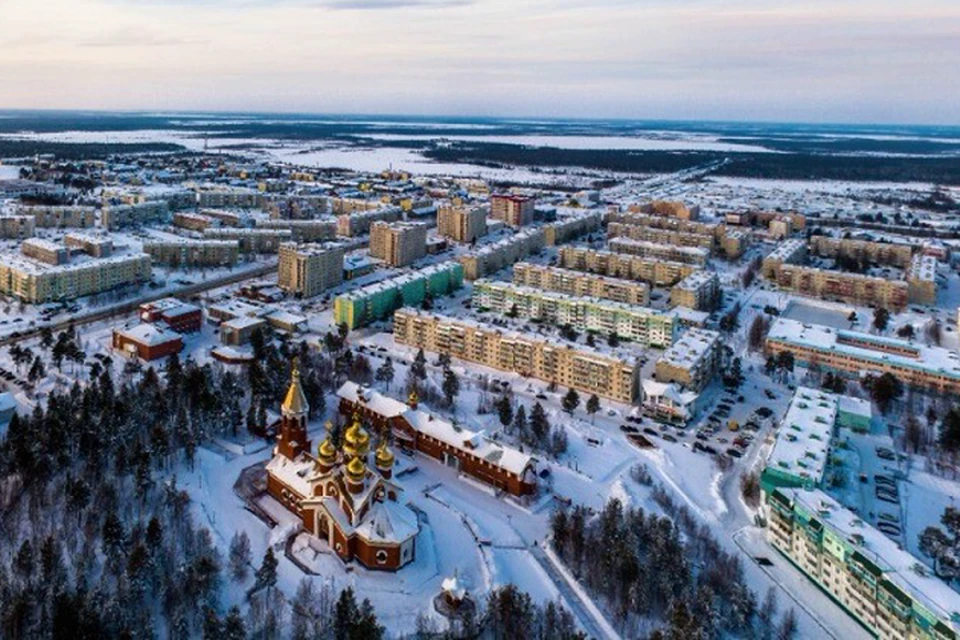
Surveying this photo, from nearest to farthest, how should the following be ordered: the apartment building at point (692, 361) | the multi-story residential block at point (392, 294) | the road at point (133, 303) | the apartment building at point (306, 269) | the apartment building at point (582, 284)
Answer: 1. the apartment building at point (692, 361)
2. the road at point (133, 303)
3. the multi-story residential block at point (392, 294)
4. the apartment building at point (582, 284)
5. the apartment building at point (306, 269)

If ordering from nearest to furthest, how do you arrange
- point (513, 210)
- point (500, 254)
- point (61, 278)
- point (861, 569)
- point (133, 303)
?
point (861, 569), point (61, 278), point (133, 303), point (500, 254), point (513, 210)

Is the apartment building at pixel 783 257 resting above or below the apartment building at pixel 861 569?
above

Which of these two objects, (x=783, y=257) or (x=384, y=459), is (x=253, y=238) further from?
(x=783, y=257)

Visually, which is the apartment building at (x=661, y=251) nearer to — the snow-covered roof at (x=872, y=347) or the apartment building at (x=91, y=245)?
the snow-covered roof at (x=872, y=347)

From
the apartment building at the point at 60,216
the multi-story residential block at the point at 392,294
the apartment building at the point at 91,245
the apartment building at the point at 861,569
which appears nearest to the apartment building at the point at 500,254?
the multi-story residential block at the point at 392,294

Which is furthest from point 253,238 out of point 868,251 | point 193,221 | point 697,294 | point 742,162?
point 742,162

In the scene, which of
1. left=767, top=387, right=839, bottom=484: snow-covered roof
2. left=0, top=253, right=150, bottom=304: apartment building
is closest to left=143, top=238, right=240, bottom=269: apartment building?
left=0, top=253, right=150, bottom=304: apartment building
